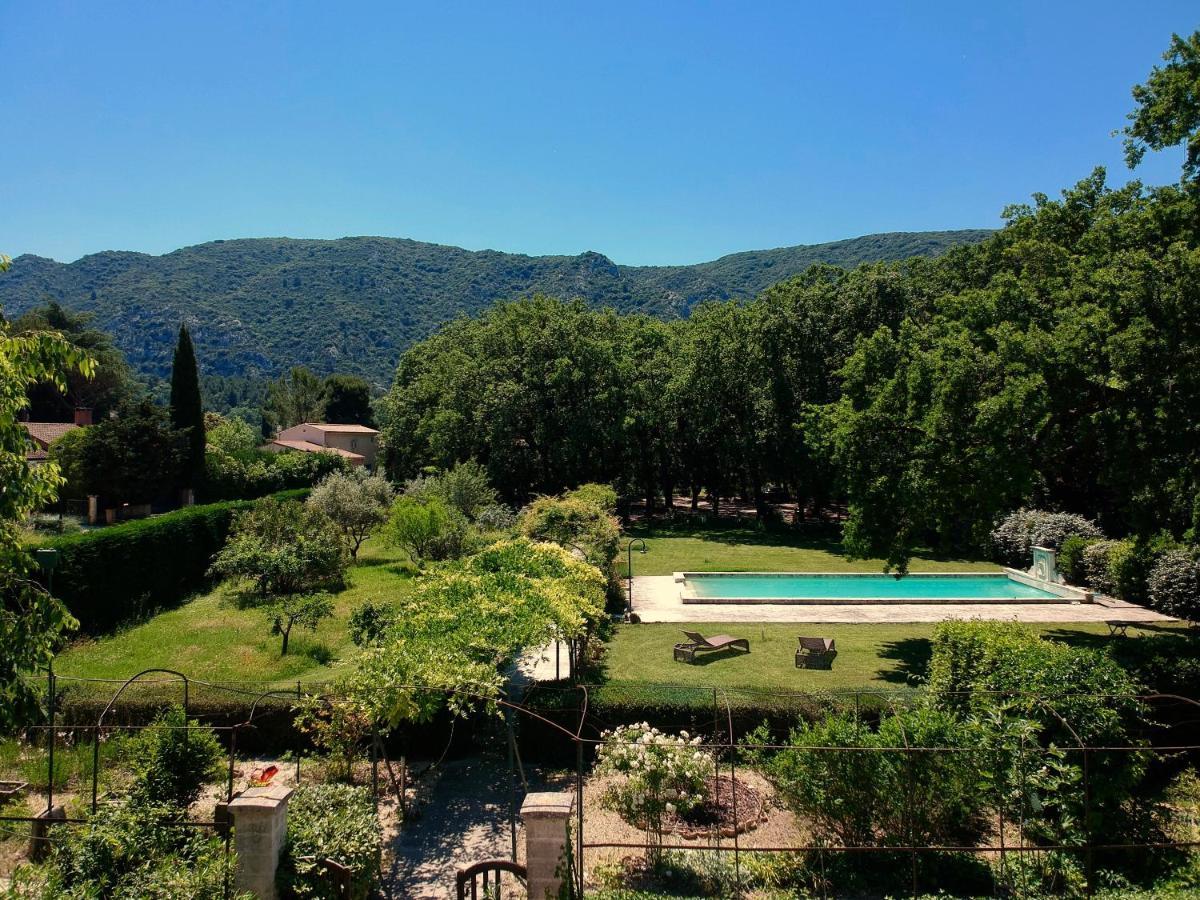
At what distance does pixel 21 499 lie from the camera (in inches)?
217

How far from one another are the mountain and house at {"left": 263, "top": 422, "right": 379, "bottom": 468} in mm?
92831

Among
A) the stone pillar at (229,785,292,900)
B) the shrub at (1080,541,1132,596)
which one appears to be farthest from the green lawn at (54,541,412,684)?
the shrub at (1080,541,1132,596)

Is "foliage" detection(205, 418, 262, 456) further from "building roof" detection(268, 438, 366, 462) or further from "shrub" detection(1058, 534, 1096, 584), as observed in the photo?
"shrub" detection(1058, 534, 1096, 584)

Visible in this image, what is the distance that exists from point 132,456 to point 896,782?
113 feet

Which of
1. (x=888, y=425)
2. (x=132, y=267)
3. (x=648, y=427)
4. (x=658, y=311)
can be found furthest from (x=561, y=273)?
(x=888, y=425)

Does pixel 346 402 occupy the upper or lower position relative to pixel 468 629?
upper

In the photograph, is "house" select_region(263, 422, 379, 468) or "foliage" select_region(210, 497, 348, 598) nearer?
"foliage" select_region(210, 497, 348, 598)

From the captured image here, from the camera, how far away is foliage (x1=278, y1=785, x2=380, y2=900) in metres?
7.11

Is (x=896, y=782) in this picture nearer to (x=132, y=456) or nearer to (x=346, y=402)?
(x=132, y=456)

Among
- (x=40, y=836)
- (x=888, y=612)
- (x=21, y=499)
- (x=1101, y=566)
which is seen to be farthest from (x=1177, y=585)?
(x=40, y=836)

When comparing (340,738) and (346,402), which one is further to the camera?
(346,402)

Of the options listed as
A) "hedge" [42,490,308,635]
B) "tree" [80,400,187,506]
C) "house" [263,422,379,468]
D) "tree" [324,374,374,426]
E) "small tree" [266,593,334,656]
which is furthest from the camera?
"tree" [324,374,374,426]

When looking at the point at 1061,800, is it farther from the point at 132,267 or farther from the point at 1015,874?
the point at 132,267

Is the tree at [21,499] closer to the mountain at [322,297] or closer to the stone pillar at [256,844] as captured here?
the stone pillar at [256,844]
